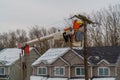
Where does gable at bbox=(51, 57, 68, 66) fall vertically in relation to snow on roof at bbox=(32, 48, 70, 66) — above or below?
below

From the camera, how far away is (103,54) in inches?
1794

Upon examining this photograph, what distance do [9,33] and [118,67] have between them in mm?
59131

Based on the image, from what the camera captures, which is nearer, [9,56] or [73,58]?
[73,58]

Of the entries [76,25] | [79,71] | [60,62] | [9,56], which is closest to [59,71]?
[60,62]

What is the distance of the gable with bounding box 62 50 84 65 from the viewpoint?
4469cm

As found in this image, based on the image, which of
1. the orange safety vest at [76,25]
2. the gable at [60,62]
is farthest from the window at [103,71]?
the orange safety vest at [76,25]

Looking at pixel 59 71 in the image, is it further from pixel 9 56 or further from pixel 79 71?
pixel 9 56

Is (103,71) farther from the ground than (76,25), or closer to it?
closer to it

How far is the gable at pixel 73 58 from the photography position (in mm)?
44694

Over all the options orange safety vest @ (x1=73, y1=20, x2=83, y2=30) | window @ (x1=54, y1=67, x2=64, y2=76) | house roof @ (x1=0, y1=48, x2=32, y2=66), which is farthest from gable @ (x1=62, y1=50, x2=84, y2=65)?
orange safety vest @ (x1=73, y1=20, x2=83, y2=30)

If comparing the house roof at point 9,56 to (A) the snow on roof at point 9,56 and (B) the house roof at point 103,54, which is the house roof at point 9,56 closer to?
(A) the snow on roof at point 9,56

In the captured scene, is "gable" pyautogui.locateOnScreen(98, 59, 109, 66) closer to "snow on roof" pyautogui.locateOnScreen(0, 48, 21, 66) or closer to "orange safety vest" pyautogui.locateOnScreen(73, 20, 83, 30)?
"snow on roof" pyautogui.locateOnScreen(0, 48, 21, 66)

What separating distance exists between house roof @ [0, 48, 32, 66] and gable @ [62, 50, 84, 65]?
34.6ft

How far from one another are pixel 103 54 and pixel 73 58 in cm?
385
